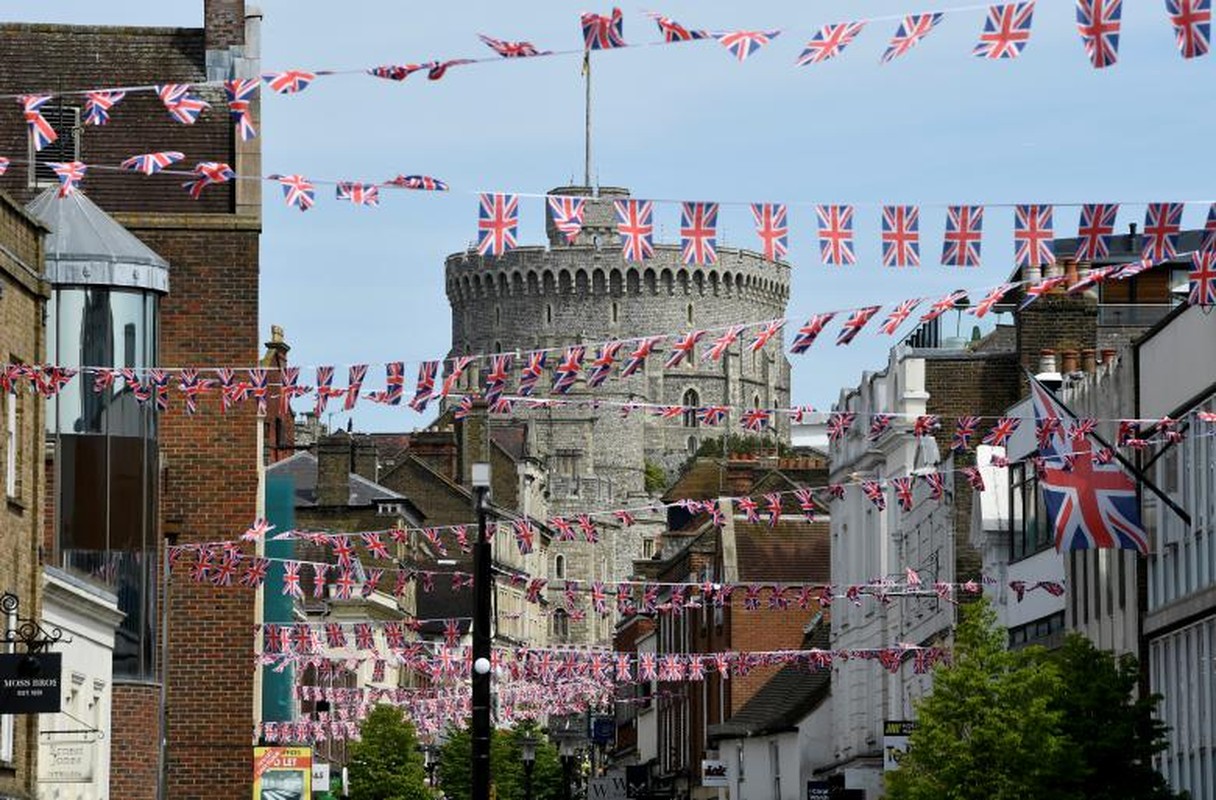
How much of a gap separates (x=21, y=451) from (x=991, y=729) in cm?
1184

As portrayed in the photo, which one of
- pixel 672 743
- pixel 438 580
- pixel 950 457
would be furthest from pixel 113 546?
pixel 438 580

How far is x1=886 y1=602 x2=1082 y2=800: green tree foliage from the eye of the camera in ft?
115

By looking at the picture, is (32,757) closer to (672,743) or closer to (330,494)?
(672,743)

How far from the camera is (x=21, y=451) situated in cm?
3231

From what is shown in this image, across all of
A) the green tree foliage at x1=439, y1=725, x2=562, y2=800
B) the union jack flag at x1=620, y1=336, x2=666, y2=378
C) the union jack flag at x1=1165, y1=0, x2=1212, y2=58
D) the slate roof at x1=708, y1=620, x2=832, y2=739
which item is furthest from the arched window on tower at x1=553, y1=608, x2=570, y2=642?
the union jack flag at x1=1165, y1=0, x2=1212, y2=58

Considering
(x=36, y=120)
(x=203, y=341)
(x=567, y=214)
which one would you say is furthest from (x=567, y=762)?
(x=36, y=120)

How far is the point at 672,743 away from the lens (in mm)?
87750

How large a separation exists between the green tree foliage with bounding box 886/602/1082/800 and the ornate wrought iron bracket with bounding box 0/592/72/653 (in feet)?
35.5

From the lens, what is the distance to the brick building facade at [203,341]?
137 ft

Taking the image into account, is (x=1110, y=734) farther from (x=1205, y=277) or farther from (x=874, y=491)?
(x=1205, y=277)

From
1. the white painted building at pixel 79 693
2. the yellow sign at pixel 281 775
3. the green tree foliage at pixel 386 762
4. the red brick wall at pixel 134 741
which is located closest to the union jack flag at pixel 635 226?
the white painted building at pixel 79 693

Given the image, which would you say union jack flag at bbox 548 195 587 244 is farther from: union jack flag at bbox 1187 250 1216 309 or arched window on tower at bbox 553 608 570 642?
arched window on tower at bbox 553 608 570 642

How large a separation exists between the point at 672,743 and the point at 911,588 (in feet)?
115

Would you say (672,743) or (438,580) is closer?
(672,743)
